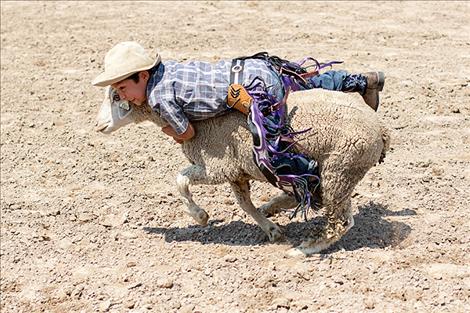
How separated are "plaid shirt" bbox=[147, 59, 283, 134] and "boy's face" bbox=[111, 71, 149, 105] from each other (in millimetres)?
38

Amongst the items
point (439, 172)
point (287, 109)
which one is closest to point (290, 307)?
point (287, 109)

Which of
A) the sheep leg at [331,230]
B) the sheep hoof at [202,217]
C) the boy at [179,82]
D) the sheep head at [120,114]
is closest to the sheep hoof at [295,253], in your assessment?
the sheep leg at [331,230]

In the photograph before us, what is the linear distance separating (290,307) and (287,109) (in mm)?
1182

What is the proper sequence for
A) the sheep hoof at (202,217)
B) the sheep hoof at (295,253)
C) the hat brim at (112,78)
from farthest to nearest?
1. the sheep hoof at (202,217)
2. the sheep hoof at (295,253)
3. the hat brim at (112,78)

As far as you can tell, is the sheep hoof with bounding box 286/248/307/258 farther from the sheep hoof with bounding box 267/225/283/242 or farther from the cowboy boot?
the cowboy boot

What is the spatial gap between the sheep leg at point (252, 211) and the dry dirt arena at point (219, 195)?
0.29ft

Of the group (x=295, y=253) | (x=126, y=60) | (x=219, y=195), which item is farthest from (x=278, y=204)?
(x=126, y=60)

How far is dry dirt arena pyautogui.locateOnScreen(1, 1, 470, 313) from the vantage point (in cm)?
493

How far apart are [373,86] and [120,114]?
1.64 metres

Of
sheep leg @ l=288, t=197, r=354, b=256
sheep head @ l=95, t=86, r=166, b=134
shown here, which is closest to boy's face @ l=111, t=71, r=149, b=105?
sheep head @ l=95, t=86, r=166, b=134

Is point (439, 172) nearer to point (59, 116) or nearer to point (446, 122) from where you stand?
point (446, 122)

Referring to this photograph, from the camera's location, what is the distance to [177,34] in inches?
395

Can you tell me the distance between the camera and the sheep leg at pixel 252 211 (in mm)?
5426

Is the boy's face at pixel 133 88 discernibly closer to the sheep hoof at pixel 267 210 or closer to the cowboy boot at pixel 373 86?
the sheep hoof at pixel 267 210
